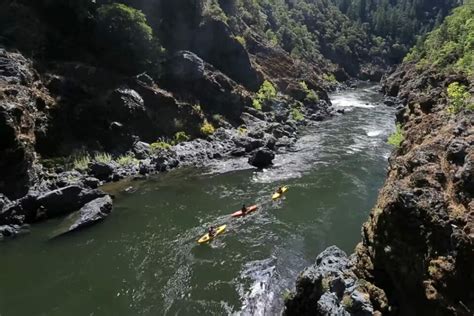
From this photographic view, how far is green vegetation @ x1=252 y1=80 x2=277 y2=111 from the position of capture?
2648 inches

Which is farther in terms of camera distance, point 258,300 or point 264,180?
point 264,180

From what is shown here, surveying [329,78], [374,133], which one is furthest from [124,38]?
[329,78]

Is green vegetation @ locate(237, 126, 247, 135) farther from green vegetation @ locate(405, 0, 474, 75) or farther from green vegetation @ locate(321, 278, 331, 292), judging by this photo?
green vegetation @ locate(321, 278, 331, 292)

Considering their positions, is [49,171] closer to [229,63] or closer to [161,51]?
[161,51]

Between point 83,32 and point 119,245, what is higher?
point 83,32

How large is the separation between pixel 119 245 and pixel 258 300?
436 inches

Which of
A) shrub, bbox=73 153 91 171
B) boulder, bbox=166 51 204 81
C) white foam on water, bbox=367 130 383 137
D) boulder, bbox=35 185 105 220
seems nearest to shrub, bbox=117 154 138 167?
shrub, bbox=73 153 91 171

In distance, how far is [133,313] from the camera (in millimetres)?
21344

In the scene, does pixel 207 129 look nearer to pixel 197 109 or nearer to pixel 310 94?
pixel 197 109

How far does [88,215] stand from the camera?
31266 millimetres

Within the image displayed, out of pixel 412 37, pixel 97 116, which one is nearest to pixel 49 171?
pixel 97 116

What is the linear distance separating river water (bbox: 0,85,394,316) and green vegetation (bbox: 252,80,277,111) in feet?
76.4

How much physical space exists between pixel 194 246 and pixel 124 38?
3312 centimetres

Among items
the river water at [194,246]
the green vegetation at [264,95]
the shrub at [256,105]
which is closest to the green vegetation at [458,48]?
the river water at [194,246]
